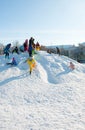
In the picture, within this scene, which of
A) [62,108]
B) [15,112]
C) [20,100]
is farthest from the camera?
[20,100]

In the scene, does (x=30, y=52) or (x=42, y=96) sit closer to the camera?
(x=42, y=96)

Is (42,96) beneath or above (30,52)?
beneath

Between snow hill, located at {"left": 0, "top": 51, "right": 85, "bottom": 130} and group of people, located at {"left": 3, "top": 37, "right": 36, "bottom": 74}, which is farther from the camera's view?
group of people, located at {"left": 3, "top": 37, "right": 36, "bottom": 74}

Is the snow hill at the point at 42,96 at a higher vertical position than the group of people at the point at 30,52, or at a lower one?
lower

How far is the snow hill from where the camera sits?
11891 millimetres

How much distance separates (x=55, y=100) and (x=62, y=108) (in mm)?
1400

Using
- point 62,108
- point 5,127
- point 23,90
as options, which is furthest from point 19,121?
point 23,90

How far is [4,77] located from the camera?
19109 mm

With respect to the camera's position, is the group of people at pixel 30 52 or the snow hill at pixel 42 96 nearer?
the snow hill at pixel 42 96

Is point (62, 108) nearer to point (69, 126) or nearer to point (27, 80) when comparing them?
point (69, 126)

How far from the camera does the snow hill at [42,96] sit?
1189cm

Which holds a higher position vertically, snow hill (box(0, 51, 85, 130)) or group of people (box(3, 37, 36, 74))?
group of people (box(3, 37, 36, 74))

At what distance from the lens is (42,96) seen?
15.9 metres

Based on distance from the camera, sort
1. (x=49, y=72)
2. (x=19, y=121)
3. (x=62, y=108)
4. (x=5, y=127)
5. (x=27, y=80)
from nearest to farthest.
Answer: (x=5, y=127)
(x=19, y=121)
(x=62, y=108)
(x=27, y=80)
(x=49, y=72)
